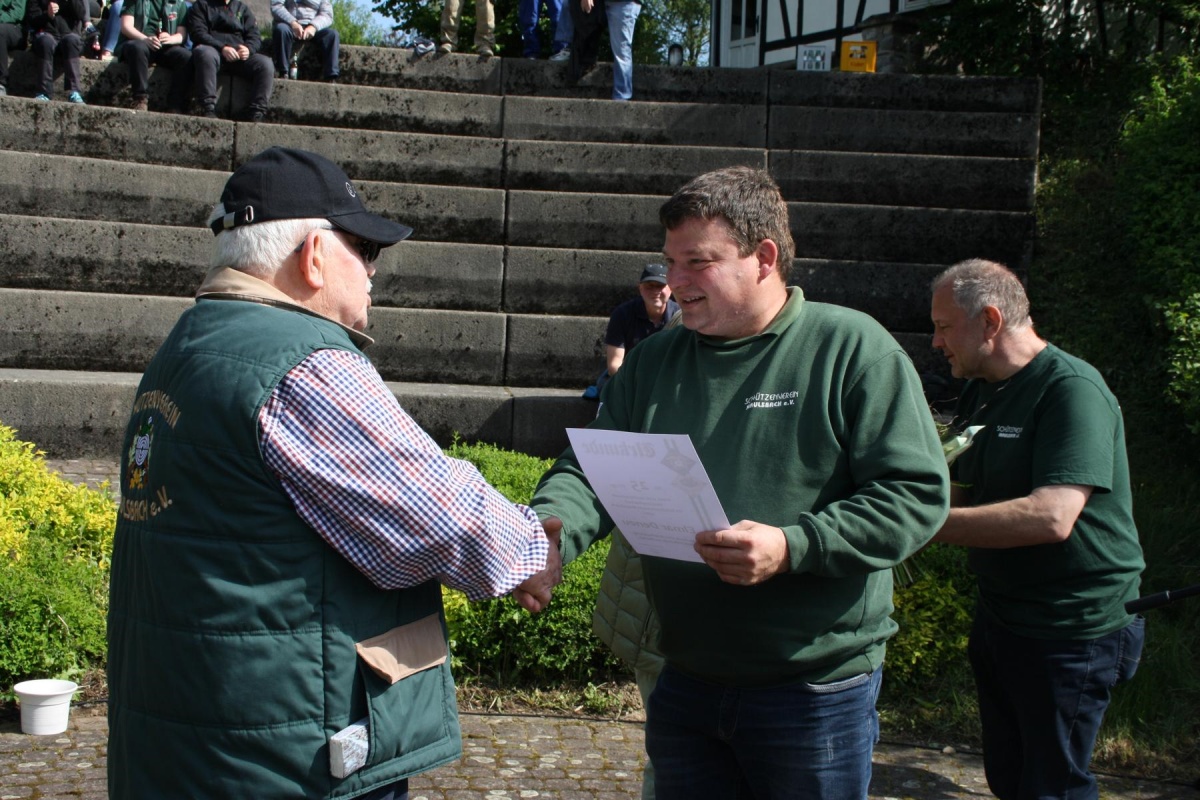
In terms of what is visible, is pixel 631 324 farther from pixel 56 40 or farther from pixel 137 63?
pixel 56 40

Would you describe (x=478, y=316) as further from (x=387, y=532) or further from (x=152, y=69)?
(x=387, y=532)

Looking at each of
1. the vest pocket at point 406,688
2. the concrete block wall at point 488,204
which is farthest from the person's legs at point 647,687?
the concrete block wall at point 488,204

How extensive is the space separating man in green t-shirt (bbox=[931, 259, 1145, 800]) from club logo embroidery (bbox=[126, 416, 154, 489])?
2.05 m

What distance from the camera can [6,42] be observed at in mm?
10672

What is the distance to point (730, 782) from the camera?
8.83ft

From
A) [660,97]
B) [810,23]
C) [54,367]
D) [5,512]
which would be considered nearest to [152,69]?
[54,367]

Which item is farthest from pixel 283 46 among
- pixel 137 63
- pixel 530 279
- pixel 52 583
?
pixel 52 583

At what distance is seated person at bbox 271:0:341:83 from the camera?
38.0 ft

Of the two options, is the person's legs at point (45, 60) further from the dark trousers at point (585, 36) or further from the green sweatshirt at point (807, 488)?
the green sweatshirt at point (807, 488)

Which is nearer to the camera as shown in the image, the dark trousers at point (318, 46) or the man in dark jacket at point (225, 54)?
the man in dark jacket at point (225, 54)

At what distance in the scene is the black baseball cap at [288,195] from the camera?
7.15ft

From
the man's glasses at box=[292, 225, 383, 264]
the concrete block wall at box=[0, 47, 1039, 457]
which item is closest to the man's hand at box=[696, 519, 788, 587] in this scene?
the man's glasses at box=[292, 225, 383, 264]

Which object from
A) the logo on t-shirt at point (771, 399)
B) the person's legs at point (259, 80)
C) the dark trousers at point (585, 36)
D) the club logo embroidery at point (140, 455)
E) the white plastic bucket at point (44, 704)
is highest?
the dark trousers at point (585, 36)

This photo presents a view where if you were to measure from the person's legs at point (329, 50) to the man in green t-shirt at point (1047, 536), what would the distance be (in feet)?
31.4
